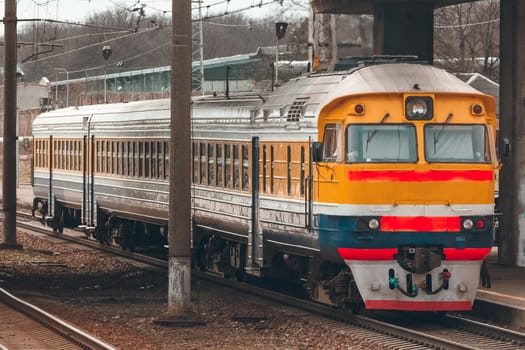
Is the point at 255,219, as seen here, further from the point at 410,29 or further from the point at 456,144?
the point at 410,29

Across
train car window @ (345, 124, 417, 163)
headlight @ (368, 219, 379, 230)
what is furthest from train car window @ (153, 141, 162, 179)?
headlight @ (368, 219, 379, 230)

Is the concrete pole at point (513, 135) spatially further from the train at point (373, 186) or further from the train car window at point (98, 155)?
the train car window at point (98, 155)

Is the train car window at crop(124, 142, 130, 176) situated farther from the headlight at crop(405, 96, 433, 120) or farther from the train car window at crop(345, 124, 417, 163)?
the headlight at crop(405, 96, 433, 120)

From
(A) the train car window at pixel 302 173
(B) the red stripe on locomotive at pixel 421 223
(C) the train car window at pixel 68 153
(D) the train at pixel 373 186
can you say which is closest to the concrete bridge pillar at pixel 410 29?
(D) the train at pixel 373 186

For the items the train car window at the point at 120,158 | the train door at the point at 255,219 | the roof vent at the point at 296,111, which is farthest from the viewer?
the train car window at the point at 120,158

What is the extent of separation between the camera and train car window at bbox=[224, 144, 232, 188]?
762 inches

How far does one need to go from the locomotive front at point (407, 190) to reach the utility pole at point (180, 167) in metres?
1.74

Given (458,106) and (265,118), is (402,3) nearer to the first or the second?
(265,118)

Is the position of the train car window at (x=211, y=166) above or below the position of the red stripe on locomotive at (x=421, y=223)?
above

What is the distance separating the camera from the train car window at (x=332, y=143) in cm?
1530

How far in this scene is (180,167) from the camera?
15.9m

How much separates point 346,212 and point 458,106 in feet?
6.47

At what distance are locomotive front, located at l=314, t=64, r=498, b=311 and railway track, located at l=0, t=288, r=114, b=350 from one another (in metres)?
3.30

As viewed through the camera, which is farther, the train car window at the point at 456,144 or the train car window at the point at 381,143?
the train car window at the point at 456,144
